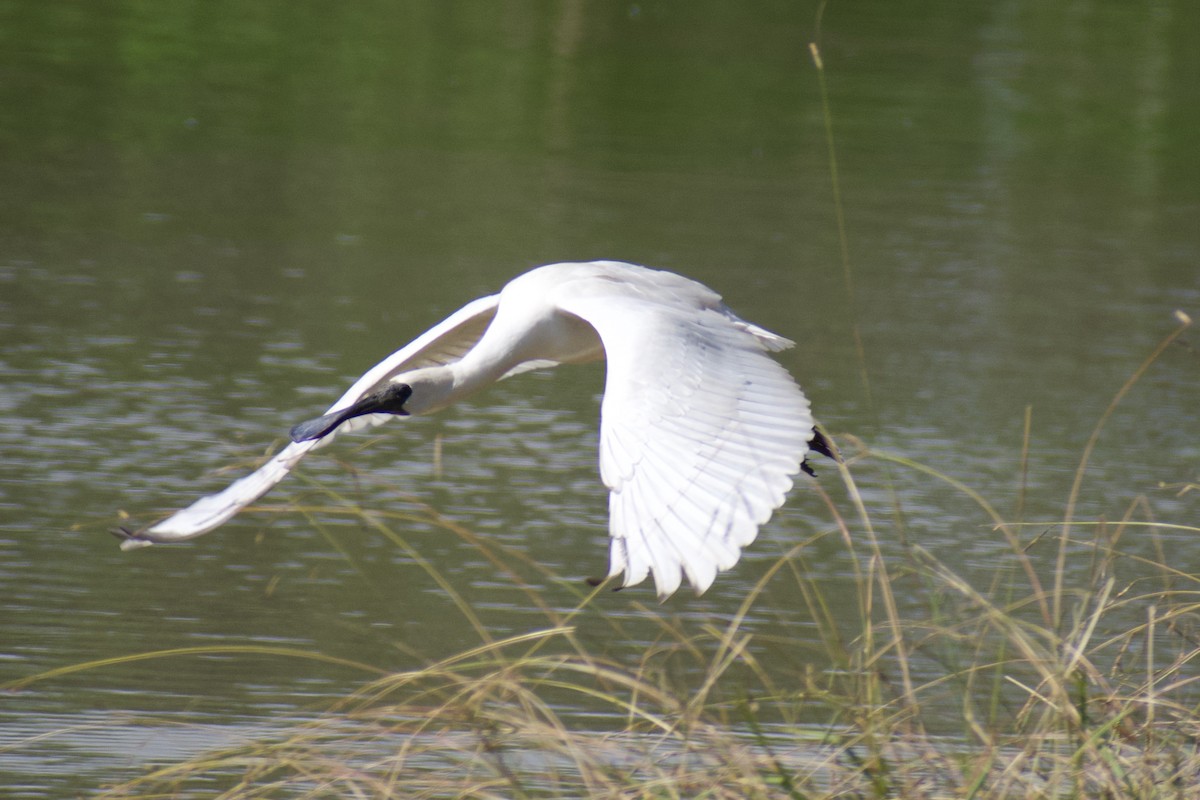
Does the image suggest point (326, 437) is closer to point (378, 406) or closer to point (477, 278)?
point (378, 406)

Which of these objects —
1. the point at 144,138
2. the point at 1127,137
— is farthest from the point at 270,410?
the point at 1127,137

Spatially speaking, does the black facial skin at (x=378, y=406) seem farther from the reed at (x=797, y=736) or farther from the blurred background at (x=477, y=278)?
the reed at (x=797, y=736)

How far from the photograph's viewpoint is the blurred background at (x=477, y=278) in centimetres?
653

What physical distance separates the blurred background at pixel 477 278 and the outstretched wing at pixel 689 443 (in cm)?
31

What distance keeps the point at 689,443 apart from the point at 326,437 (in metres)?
1.27

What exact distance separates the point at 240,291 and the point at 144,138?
4544 mm

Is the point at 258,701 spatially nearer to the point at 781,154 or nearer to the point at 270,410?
the point at 270,410

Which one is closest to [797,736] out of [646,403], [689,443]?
[689,443]

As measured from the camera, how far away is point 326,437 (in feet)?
16.9

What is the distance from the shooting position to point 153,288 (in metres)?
10.6

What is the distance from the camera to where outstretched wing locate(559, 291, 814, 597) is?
12.6ft

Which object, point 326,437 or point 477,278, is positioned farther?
point 477,278

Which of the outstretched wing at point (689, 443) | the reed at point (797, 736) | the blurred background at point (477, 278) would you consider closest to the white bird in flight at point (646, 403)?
the outstretched wing at point (689, 443)

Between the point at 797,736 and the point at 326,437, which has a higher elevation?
the point at 326,437
